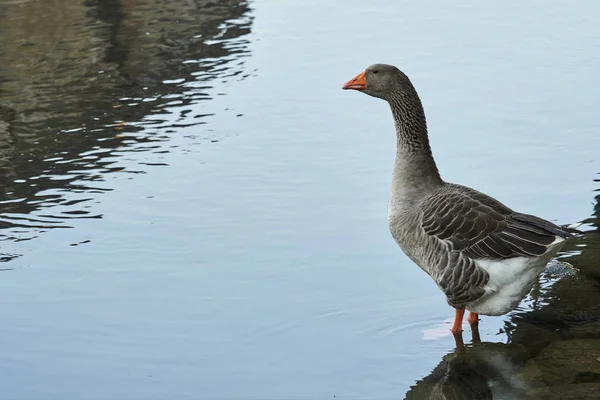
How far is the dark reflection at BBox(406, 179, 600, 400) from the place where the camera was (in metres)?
5.11

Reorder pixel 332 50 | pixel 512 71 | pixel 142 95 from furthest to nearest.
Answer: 1. pixel 332 50
2. pixel 512 71
3. pixel 142 95

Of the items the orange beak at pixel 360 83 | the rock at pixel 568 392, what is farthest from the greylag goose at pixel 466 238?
the rock at pixel 568 392

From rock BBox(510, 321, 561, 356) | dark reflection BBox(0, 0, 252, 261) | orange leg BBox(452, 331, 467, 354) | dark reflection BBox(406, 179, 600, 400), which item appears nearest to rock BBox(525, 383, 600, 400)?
dark reflection BBox(406, 179, 600, 400)

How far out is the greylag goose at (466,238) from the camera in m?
5.50

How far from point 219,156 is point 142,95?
1.86 meters

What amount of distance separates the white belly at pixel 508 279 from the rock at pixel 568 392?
0.67 meters

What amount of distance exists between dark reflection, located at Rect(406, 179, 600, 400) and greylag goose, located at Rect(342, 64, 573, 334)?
255mm

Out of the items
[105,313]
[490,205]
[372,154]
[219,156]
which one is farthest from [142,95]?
[490,205]

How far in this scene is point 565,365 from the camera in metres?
5.27

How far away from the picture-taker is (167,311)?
6.13m

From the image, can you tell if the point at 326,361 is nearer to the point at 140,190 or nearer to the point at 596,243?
the point at 596,243

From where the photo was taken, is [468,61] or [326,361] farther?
[468,61]

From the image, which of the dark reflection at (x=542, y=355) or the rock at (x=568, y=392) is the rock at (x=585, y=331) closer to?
the dark reflection at (x=542, y=355)

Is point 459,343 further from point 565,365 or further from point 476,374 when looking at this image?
point 565,365
